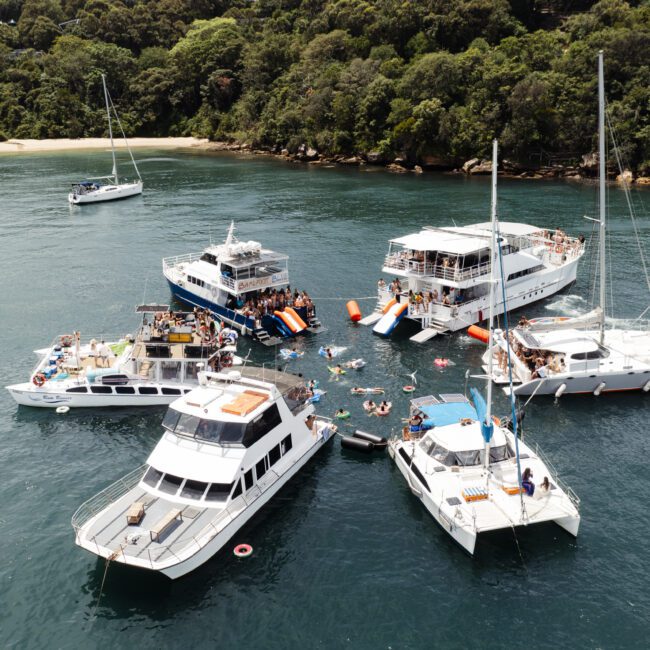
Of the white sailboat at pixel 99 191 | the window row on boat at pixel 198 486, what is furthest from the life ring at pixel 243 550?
the white sailboat at pixel 99 191

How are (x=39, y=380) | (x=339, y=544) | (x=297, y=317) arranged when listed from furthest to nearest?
(x=297, y=317)
(x=39, y=380)
(x=339, y=544)

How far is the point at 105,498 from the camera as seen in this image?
32938mm

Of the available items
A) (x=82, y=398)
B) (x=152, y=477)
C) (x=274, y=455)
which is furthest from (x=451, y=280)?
(x=152, y=477)

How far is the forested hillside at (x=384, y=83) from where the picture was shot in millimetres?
126812

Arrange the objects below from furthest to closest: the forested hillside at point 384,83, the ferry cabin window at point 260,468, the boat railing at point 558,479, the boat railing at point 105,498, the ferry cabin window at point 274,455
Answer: the forested hillside at point 384,83
the ferry cabin window at point 274,455
the ferry cabin window at point 260,468
the boat railing at point 558,479
the boat railing at point 105,498

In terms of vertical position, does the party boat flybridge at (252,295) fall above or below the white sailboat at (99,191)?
below

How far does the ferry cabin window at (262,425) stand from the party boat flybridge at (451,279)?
21.0 metres

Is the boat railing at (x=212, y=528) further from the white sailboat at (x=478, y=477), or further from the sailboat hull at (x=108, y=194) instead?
the sailboat hull at (x=108, y=194)

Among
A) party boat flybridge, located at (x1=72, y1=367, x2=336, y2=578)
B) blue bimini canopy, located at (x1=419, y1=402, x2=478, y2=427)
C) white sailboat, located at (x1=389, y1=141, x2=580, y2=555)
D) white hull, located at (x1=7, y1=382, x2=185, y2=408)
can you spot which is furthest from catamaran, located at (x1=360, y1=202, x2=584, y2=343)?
party boat flybridge, located at (x1=72, y1=367, x2=336, y2=578)

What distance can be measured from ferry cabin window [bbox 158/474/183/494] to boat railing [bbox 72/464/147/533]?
1.83 metres

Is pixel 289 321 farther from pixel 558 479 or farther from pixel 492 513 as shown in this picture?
pixel 492 513

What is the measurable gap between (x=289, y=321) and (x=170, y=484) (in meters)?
24.4

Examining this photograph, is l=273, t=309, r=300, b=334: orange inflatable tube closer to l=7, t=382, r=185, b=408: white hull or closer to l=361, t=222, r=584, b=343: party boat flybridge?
l=361, t=222, r=584, b=343: party boat flybridge

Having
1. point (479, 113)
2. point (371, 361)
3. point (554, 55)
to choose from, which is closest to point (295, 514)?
point (371, 361)
